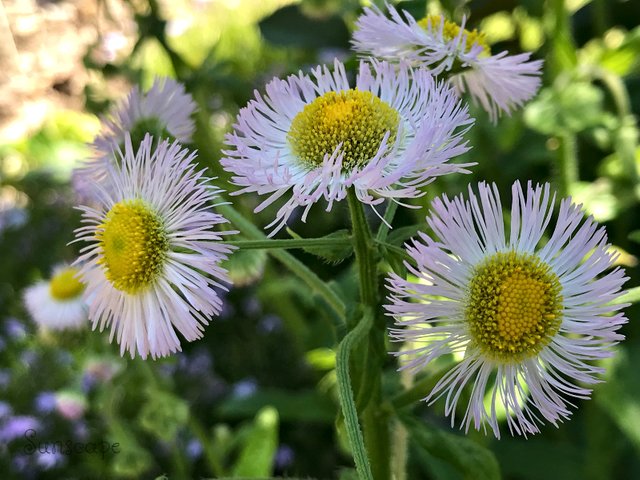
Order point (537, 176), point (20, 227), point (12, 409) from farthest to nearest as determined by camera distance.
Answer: point (20, 227) < point (12, 409) < point (537, 176)

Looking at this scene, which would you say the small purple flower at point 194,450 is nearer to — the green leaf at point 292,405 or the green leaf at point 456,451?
the green leaf at point 292,405

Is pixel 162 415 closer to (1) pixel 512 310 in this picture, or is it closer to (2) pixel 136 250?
(2) pixel 136 250

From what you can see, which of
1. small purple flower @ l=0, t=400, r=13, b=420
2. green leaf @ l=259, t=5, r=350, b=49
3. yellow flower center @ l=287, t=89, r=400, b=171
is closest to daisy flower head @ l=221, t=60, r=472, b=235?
yellow flower center @ l=287, t=89, r=400, b=171

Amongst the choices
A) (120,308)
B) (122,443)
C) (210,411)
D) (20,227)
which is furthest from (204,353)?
(120,308)

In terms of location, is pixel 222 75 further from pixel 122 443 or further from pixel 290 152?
pixel 290 152

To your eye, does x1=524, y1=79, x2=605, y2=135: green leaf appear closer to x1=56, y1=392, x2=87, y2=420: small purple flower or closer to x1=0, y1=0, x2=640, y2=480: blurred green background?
x1=0, y1=0, x2=640, y2=480: blurred green background
